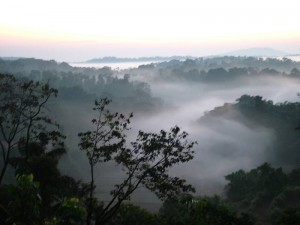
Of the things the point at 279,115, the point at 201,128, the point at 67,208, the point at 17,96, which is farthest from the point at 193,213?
the point at 201,128

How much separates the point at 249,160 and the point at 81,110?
195 feet

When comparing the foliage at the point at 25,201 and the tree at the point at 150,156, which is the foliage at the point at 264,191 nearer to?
the tree at the point at 150,156

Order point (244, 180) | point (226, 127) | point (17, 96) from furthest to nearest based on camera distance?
point (226, 127) < point (244, 180) < point (17, 96)

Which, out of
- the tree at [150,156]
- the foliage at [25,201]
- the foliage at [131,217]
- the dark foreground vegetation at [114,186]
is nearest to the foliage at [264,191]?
the dark foreground vegetation at [114,186]

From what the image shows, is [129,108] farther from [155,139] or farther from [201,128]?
[155,139]

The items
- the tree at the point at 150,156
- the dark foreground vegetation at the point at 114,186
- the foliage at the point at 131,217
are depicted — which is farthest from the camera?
the foliage at the point at 131,217

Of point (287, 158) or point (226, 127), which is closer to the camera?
point (287, 158)

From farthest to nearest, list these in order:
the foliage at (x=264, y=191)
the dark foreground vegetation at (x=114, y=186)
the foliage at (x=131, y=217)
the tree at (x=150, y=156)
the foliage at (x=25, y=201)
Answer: the foliage at (x=264, y=191), the foliage at (x=131, y=217), the tree at (x=150, y=156), the dark foreground vegetation at (x=114, y=186), the foliage at (x=25, y=201)

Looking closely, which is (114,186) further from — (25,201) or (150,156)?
(25,201)

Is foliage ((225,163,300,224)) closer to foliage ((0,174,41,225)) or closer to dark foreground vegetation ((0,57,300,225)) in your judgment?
dark foreground vegetation ((0,57,300,225))

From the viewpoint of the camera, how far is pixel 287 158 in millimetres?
76125

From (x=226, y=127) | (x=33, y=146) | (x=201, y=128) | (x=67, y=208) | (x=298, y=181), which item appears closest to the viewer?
(x=67, y=208)

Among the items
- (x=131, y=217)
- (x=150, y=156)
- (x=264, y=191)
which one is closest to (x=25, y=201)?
(x=150, y=156)

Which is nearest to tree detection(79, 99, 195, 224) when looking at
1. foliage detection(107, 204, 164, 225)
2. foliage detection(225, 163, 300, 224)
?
foliage detection(107, 204, 164, 225)
